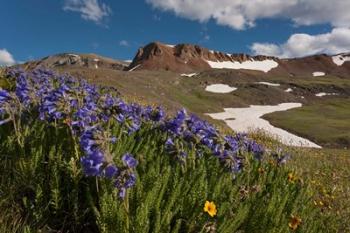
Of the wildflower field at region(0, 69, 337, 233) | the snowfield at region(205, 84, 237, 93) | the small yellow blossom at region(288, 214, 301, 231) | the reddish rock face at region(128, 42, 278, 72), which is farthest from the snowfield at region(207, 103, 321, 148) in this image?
the reddish rock face at region(128, 42, 278, 72)

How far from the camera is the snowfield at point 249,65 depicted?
12731 cm

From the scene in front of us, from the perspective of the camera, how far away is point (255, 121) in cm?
4528

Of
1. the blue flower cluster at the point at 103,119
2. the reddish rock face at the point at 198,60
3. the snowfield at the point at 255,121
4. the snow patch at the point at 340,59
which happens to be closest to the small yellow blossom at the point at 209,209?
the blue flower cluster at the point at 103,119

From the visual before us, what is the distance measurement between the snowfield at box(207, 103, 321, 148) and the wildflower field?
79.9 feet

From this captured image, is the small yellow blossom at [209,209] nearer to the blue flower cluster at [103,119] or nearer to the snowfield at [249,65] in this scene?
the blue flower cluster at [103,119]

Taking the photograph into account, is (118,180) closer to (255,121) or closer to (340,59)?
(255,121)

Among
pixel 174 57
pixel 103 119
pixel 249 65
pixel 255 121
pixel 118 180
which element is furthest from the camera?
pixel 249 65

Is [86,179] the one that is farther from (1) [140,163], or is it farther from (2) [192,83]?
(2) [192,83]

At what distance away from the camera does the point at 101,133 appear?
151 inches

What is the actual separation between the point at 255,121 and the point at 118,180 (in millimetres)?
42473

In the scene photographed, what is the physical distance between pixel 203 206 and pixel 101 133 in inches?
46.1

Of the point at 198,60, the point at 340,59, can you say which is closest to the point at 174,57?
the point at 198,60

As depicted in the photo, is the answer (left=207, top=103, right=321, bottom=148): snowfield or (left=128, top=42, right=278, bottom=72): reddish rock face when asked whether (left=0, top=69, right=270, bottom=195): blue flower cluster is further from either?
(left=128, top=42, right=278, bottom=72): reddish rock face

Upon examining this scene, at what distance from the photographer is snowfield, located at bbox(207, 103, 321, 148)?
3453 centimetres
